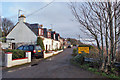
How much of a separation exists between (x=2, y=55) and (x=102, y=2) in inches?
331

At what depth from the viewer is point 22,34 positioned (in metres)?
21.3

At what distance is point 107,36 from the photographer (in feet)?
22.0

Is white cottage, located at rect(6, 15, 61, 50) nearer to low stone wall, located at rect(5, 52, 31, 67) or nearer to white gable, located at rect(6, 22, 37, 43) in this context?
white gable, located at rect(6, 22, 37, 43)

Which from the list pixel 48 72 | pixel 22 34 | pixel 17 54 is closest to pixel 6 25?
pixel 22 34

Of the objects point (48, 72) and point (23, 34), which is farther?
point (23, 34)

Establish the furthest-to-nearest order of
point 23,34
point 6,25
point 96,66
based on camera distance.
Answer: point 6,25, point 23,34, point 96,66

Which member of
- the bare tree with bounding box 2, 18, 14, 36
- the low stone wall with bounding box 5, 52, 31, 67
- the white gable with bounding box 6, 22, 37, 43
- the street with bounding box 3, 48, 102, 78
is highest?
the bare tree with bounding box 2, 18, 14, 36

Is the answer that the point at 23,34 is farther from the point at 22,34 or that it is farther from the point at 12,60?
the point at 12,60

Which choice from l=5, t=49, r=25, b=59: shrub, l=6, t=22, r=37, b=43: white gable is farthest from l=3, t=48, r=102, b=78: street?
l=6, t=22, r=37, b=43: white gable

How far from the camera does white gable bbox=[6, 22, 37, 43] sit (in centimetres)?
2041

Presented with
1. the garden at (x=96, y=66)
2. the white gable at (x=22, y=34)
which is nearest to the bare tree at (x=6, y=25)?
the white gable at (x=22, y=34)

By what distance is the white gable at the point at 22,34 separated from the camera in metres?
20.4

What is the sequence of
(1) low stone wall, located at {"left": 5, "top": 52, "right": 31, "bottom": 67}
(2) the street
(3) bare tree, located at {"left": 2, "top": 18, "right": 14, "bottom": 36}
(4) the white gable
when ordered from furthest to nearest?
(3) bare tree, located at {"left": 2, "top": 18, "right": 14, "bottom": 36} → (4) the white gable → (1) low stone wall, located at {"left": 5, "top": 52, "right": 31, "bottom": 67} → (2) the street

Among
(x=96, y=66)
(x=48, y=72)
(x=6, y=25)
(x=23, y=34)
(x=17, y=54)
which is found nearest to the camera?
(x=48, y=72)
